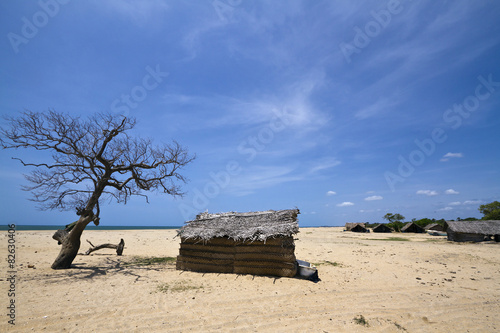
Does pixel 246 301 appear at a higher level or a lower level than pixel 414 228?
higher

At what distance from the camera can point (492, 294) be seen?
856 centimetres

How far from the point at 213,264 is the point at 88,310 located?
214 inches

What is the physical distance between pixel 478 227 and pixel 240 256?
34.0 m

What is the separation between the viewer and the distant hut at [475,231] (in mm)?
28359

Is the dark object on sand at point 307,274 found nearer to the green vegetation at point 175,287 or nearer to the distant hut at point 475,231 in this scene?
the green vegetation at point 175,287

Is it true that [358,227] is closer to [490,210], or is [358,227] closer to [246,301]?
[490,210]

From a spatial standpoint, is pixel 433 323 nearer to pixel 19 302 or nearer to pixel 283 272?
pixel 283 272

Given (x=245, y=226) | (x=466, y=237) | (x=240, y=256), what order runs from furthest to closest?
(x=466, y=237) < (x=245, y=226) < (x=240, y=256)

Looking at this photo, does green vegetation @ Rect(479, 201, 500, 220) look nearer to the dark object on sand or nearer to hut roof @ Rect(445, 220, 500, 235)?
hut roof @ Rect(445, 220, 500, 235)

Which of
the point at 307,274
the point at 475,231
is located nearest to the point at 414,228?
the point at 475,231

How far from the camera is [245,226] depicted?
11.4 meters

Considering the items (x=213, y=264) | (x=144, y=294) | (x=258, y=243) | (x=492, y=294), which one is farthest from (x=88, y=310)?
(x=492, y=294)

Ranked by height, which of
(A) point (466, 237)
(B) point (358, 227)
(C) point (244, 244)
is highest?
(C) point (244, 244)

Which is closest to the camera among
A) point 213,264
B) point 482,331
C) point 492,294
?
point 482,331
